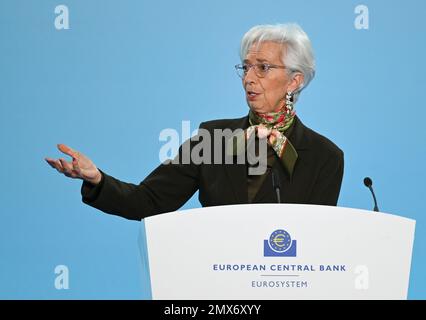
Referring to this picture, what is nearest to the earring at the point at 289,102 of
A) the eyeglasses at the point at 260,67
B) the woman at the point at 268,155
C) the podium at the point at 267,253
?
the woman at the point at 268,155

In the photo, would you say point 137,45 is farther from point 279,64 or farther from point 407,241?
point 407,241

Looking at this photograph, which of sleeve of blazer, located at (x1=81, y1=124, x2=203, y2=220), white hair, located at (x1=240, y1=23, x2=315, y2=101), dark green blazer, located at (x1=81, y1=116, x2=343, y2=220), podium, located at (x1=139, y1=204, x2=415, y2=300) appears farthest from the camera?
white hair, located at (x1=240, y1=23, x2=315, y2=101)

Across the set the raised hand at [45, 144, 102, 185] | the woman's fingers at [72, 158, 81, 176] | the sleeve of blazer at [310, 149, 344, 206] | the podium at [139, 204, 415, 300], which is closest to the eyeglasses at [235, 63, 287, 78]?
the sleeve of blazer at [310, 149, 344, 206]

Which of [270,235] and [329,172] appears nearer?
[270,235]

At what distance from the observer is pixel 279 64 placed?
2783 millimetres

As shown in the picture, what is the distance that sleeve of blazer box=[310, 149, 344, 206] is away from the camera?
2.67 metres

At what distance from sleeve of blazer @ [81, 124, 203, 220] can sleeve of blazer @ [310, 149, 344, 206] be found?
0.39 metres

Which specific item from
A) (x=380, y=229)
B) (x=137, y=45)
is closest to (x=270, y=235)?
(x=380, y=229)

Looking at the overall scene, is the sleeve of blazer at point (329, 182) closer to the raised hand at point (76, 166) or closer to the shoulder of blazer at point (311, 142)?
the shoulder of blazer at point (311, 142)

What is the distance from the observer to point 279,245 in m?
1.91

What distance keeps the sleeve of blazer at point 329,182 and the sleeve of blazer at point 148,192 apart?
387 millimetres

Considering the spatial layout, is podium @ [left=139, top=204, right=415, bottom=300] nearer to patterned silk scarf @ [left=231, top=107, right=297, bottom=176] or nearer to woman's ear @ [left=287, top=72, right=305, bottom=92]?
patterned silk scarf @ [left=231, top=107, right=297, bottom=176]

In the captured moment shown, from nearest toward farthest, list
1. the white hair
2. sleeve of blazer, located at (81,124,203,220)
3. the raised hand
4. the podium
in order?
1. the podium
2. the raised hand
3. sleeve of blazer, located at (81,124,203,220)
4. the white hair

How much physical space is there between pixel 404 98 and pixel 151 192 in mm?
1106
